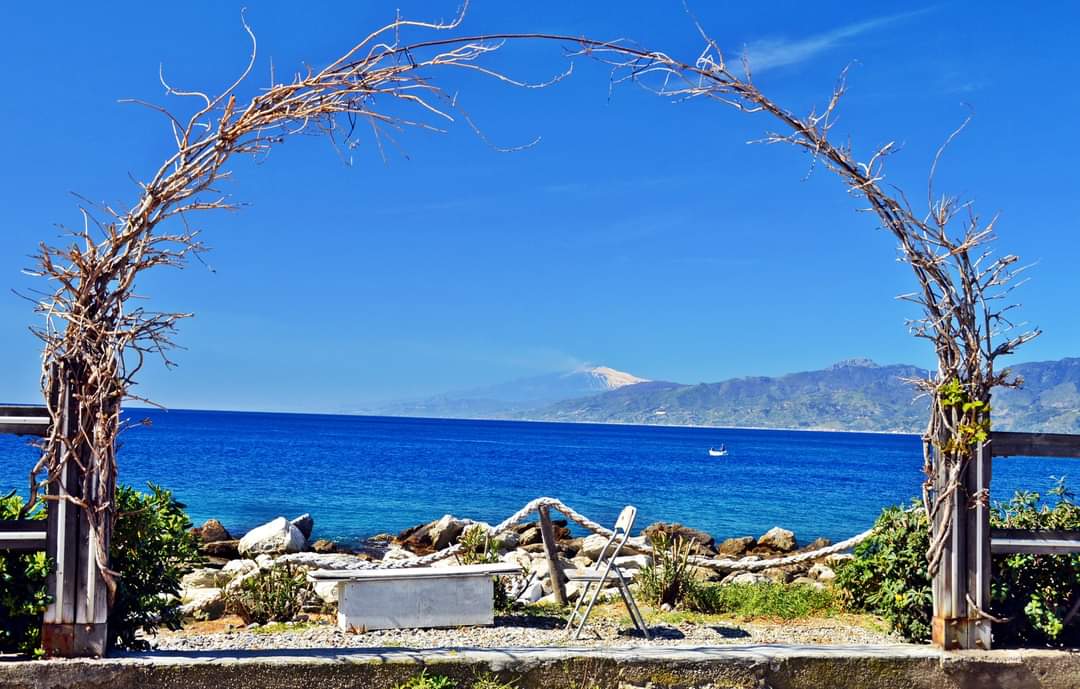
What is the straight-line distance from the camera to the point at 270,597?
902 centimetres

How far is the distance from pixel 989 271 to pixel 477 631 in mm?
4594

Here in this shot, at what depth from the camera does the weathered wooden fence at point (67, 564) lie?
5.25 m

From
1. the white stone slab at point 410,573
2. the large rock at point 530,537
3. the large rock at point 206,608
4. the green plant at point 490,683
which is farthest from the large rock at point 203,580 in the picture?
the large rock at point 530,537

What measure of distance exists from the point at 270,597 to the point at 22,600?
3.85 metres

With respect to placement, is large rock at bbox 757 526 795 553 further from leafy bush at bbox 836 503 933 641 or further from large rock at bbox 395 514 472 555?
leafy bush at bbox 836 503 933 641

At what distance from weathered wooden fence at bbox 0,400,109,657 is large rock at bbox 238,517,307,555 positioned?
12.3m

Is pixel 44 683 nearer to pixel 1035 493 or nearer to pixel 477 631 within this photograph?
pixel 477 631

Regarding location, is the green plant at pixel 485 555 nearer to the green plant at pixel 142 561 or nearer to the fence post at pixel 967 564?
the green plant at pixel 142 561

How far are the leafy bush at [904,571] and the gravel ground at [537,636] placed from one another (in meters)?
0.37

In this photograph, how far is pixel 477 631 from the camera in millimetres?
7656

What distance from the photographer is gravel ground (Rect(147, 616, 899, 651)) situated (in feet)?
23.2

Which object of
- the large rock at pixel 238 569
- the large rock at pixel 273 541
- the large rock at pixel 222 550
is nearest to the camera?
the large rock at pixel 238 569

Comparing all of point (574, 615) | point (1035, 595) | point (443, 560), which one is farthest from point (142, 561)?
point (443, 560)

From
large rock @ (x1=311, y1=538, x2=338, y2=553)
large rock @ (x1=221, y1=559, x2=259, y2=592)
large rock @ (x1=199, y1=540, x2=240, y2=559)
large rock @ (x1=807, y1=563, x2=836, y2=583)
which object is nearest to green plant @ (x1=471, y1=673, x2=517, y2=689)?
large rock @ (x1=221, y1=559, x2=259, y2=592)
